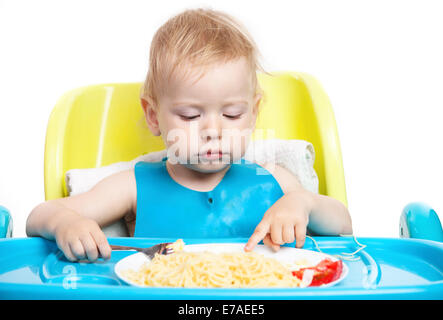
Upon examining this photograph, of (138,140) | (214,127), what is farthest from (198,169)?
(138,140)

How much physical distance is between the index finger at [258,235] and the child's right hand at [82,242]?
20 cm

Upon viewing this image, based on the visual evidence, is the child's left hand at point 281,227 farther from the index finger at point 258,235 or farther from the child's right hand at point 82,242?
the child's right hand at point 82,242

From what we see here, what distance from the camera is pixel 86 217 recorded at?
0.91m

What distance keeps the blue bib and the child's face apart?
8 cm

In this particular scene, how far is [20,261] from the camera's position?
68 centimetres

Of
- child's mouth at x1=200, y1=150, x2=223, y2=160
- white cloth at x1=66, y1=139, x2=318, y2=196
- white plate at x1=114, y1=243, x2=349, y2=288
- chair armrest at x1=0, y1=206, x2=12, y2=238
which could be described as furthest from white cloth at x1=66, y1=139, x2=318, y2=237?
white plate at x1=114, y1=243, x2=349, y2=288

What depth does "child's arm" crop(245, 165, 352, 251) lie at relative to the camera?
0.72m

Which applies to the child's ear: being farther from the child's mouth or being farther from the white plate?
the white plate

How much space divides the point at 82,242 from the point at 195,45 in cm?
43

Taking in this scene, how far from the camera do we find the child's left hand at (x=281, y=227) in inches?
27.8

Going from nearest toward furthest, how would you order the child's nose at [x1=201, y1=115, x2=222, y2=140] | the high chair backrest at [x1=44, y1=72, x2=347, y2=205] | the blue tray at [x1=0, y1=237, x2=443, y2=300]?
the blue tray at [x1=0, y1=237, x2=443, y2=300]
the child's nose at [x1=201, y1=115, x2=222, y2=140]
the high chair backrest at [x1=44, y1=72, x2=347, y2=205]

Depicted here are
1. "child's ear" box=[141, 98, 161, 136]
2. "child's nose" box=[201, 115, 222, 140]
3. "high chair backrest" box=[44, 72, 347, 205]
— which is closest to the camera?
"child's nose" box=[201, 115, 222, 140]

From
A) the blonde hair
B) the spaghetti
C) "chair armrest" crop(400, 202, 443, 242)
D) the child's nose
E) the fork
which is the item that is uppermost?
the blonde hair
